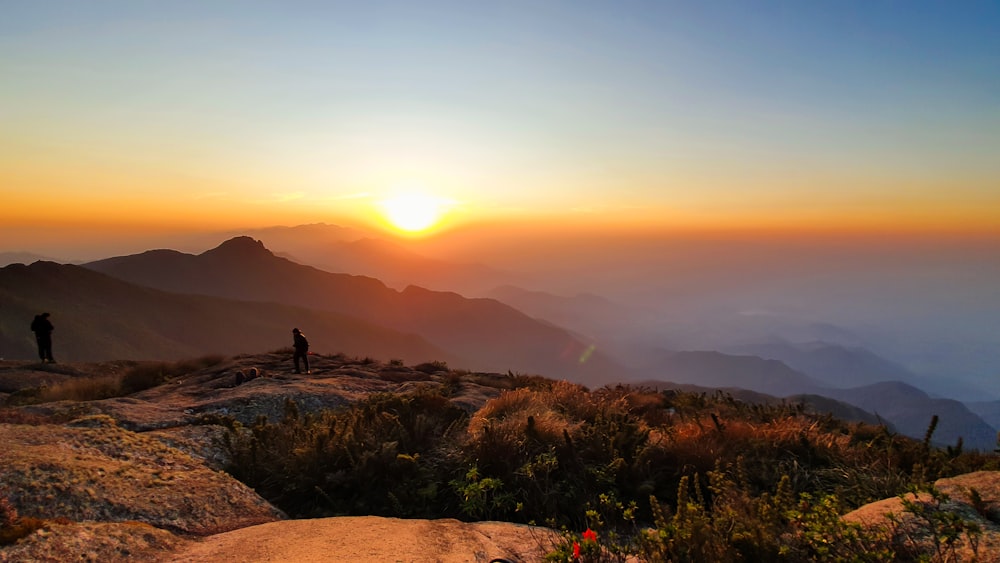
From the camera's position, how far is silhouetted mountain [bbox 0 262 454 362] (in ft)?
233

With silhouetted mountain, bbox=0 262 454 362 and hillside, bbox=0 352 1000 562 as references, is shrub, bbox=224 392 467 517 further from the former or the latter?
silhouetted mountain, bbox=0 262 454 362

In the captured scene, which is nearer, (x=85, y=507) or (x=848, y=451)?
(x=85, y=507)

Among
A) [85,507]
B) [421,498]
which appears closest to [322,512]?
[421,498]

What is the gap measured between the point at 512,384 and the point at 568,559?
12.9 m

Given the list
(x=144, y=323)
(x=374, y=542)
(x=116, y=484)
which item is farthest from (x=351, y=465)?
(x=144, y=323)

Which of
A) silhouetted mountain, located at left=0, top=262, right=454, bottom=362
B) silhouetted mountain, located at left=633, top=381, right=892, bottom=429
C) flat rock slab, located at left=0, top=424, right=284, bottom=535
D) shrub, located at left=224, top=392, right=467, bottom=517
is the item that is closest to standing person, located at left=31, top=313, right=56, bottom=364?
flat rock slab, located at left=0, top=424, right=284, bottom=535

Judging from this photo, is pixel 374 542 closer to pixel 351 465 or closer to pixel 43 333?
pixel 351 465

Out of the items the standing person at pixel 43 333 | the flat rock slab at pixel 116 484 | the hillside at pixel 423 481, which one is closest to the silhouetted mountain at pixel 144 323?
the standing person at pixel 43 333

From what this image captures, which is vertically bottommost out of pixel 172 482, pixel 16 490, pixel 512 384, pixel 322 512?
pixel 512 384

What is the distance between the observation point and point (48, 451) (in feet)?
18.7

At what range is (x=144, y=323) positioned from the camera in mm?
94000

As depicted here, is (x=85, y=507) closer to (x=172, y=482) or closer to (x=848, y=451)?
(x=172, y=482)

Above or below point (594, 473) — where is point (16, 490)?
above

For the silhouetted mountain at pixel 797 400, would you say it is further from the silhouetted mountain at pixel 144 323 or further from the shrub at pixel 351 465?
the silhouetted mountain at pixel 144 323
